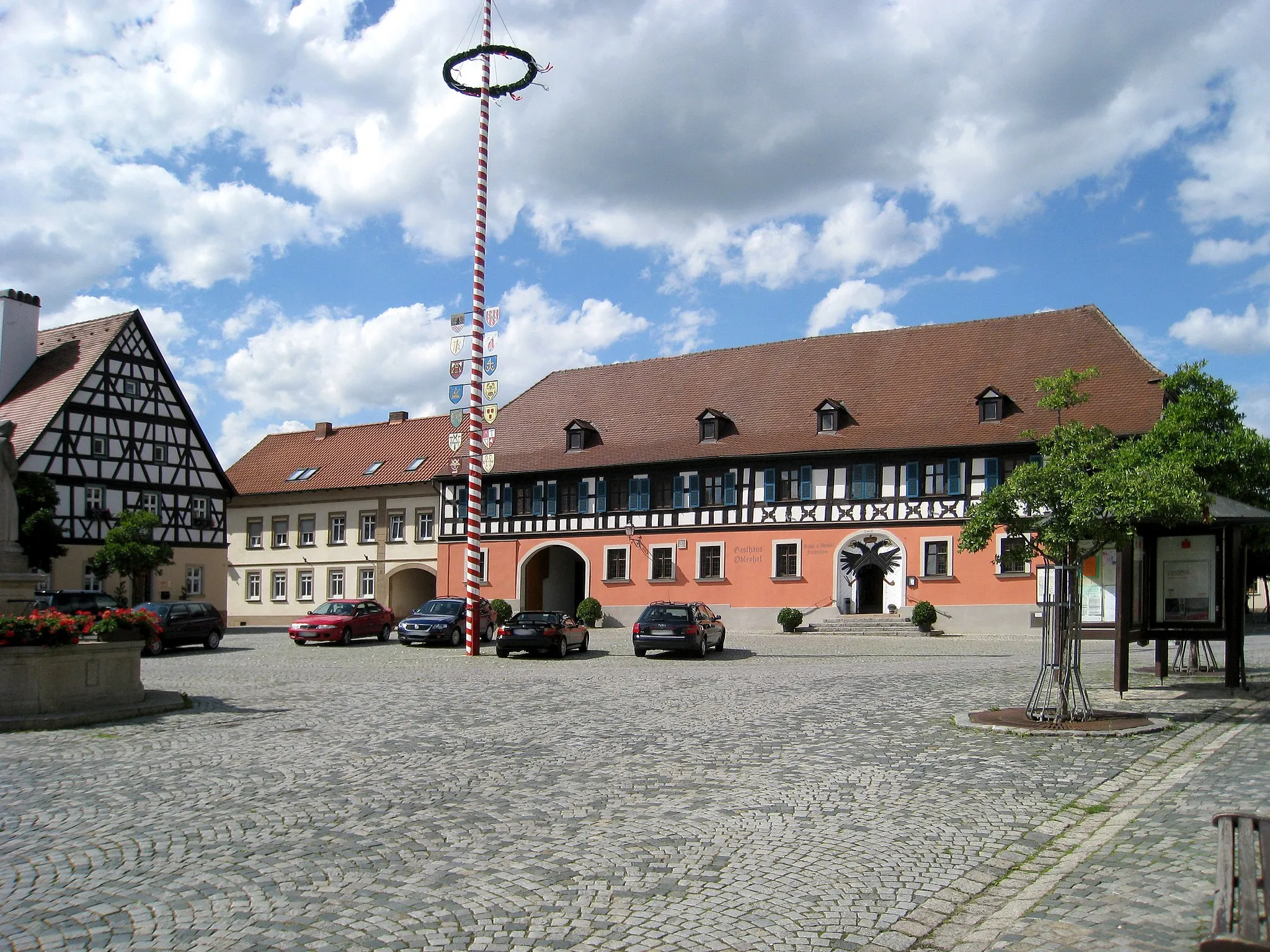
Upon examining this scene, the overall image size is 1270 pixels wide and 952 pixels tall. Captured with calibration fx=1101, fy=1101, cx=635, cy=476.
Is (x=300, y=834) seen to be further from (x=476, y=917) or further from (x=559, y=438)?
(x=559, y=438)

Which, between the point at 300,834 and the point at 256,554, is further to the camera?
the point at 256,554

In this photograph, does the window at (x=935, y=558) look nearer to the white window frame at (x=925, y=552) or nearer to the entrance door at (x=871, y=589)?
the white window frame at (x=925, y=552)

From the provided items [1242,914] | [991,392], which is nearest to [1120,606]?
[1242,914]

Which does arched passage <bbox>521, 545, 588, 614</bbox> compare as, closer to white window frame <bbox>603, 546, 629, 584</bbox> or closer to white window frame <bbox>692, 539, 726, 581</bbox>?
white window frame <bbox>603, 546, 629, 584</bbox>

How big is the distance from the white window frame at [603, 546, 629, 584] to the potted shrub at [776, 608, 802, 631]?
7.96 m

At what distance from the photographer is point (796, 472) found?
43719 millimetres

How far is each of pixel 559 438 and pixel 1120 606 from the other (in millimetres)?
36320

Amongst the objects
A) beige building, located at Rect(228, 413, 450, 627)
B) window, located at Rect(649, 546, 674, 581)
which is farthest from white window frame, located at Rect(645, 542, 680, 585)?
beige building, located at Rect(228, 413, 450, 627)

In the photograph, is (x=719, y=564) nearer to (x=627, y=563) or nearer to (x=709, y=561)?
(x=709, y=561)

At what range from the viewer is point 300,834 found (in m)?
7.78

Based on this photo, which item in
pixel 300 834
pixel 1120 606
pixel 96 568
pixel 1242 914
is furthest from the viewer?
pixel 96 568

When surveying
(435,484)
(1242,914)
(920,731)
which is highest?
(435,484)

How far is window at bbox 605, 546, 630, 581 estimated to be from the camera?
1838 inches

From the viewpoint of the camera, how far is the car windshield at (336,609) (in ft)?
117
